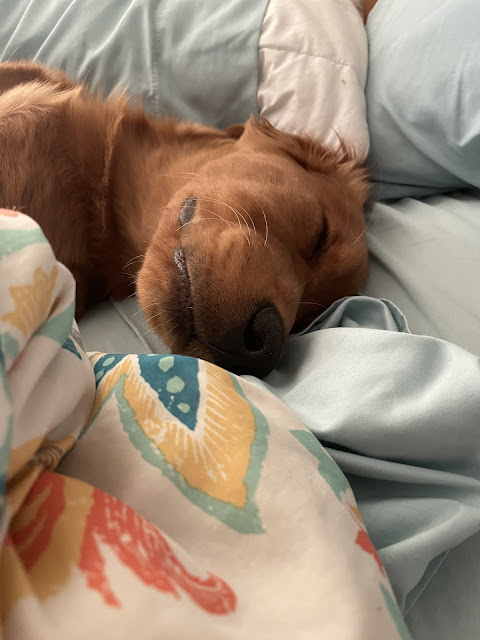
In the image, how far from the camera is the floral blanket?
0.43 m

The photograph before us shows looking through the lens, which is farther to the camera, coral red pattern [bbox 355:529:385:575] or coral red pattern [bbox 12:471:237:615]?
coral red pattern [bbox 355:529:385:575]

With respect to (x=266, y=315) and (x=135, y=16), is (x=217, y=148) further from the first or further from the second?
(x=266, y=315)

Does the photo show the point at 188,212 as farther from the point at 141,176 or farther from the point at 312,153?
the point at 312,153

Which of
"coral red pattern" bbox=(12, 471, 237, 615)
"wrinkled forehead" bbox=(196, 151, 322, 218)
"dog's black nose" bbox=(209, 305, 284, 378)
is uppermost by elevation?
"coral red pattern" bbox=(12, 471, 237, 615)

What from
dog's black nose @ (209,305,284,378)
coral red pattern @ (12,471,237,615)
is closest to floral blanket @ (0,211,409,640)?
coral red pattern @ (12,471,237,615)

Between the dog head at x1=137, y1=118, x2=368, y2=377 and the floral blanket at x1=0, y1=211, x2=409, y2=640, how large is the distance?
0.96ft

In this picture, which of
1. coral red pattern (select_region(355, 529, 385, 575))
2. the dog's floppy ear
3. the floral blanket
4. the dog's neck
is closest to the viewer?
the floral blanket

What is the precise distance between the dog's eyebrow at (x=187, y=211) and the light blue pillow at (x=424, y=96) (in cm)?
72

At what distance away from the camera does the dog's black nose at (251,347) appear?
3.20 feet

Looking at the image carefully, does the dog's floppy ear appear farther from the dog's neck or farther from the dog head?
the dog's neck

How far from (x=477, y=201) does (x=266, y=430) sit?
1.11m

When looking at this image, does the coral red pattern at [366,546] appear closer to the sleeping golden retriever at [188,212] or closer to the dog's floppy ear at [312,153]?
the sleeping golden retriever at [188,212]

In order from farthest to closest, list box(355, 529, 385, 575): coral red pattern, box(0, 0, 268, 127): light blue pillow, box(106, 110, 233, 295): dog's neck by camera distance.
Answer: box(0, 0, 268, 127): light blue pillow
box(106, 110, 233, 295): dog's neck
box(355, 529, 385, 575): coral red pattern

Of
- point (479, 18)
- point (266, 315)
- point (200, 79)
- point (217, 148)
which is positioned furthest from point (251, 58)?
point (266, 315)
